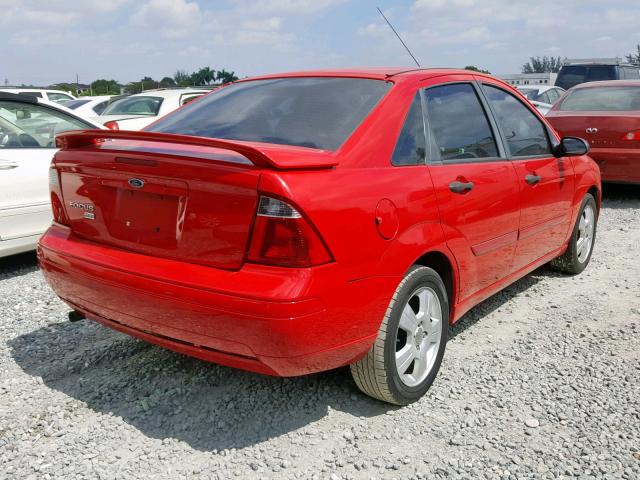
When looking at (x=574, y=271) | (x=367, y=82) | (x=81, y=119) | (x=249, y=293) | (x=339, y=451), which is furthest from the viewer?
(x=81, y=119)

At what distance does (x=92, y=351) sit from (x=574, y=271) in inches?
146

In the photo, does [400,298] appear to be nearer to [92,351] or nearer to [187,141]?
[187,141]

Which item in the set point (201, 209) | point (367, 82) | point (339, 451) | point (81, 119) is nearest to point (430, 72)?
point (367, 82)

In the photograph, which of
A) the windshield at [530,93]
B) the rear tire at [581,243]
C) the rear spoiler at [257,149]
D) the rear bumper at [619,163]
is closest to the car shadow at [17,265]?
the rear spoiler at [257,149]

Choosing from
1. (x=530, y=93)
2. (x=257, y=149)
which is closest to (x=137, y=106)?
(x=257, y=149)

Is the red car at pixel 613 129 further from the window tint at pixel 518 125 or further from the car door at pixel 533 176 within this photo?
the window tint at pixel 518 125

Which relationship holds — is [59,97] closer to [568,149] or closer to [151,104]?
[151,104]

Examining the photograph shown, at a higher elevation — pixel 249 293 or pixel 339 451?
pixel 249 293

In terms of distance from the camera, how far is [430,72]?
3.51m

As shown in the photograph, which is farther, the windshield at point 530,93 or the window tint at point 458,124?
the windshield at point 530,93

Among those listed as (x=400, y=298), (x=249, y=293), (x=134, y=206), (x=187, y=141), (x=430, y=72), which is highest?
(x=430, y=72)

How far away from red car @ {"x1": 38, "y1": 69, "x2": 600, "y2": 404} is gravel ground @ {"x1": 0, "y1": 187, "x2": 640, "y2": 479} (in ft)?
0.95

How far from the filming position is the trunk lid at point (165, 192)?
2.50 metres

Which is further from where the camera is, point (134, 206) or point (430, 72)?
point (430, 72)
